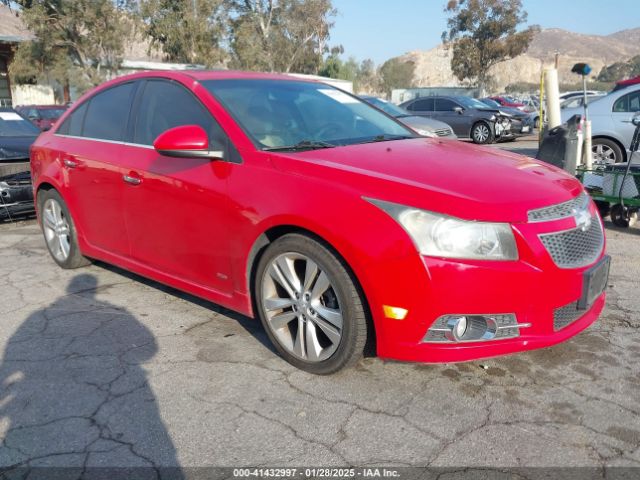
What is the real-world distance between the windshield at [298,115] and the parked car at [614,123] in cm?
692

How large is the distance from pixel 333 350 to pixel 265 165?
3.48 ft

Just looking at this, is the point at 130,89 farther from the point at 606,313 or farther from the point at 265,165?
the point at 606,313

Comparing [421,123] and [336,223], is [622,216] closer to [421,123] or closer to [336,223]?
[336,223]

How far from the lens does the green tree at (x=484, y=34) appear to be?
46.6m

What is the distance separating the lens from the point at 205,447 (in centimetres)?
259

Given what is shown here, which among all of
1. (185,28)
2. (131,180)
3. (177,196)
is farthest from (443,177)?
(185,28)

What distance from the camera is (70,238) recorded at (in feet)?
16.4

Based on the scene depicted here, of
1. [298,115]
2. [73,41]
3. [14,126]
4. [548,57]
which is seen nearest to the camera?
[298,115]

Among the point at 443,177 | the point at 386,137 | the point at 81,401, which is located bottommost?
the point at 81,401

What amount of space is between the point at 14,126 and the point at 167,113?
17.8ft

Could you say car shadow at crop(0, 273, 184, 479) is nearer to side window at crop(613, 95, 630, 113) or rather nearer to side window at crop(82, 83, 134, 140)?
side window at crop(82, 83, 134, 140)

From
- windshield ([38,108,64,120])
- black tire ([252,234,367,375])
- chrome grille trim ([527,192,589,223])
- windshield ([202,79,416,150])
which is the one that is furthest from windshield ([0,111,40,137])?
windshield ([38,108,64,120])

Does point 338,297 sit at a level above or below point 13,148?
below

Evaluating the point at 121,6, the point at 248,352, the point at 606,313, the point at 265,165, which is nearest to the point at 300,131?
the point at 265,165
